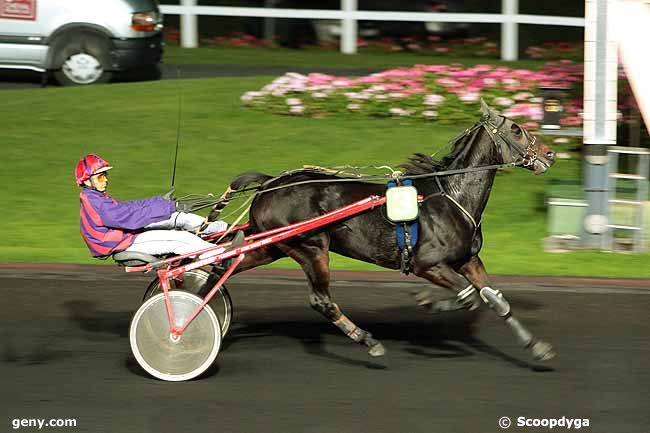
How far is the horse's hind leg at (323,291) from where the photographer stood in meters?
7.39

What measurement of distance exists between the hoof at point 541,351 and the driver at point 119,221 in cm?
217

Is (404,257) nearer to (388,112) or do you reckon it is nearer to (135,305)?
(135,305)

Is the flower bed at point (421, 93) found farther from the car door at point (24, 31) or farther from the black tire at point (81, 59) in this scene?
the car door at point (24, 31)

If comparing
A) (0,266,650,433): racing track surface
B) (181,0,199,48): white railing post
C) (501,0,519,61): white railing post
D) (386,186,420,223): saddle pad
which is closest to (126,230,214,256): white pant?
(0,266,650,433): racing track surface

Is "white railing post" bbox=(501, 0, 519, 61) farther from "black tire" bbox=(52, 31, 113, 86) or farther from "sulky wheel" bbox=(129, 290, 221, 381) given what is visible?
"sulky wheel" bbox=(129, 290, 221, 381)

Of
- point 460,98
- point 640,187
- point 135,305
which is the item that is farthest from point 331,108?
point 135,305

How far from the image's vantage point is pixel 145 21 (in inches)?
647

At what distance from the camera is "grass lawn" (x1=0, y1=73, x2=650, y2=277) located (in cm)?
1066

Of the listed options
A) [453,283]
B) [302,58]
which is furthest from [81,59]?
[453,283]

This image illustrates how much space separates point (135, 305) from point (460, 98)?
257 inches

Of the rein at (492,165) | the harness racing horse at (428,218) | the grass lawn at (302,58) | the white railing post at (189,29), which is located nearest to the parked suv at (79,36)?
the grass lawn at (302,58)

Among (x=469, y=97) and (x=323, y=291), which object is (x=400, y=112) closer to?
(x=469, y=97)

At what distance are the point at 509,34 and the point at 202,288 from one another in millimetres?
13869

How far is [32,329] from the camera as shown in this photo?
8.27 m
